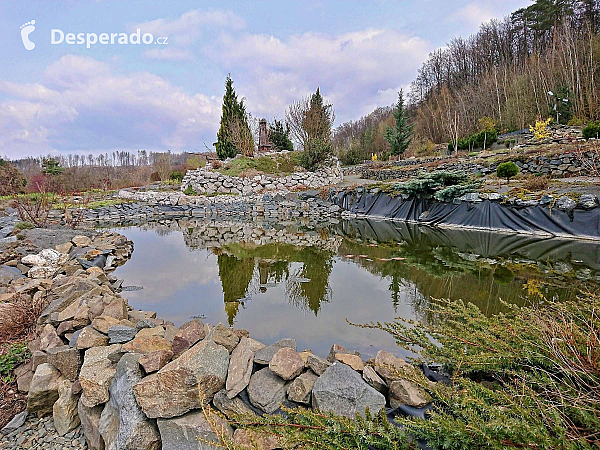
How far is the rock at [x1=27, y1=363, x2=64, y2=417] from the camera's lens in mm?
2029

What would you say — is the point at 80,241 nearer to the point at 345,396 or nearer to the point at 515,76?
the point at 345,396

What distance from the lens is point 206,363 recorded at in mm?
1688

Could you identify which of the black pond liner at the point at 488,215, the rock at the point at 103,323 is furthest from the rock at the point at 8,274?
the black pond liner at the point at 488,215

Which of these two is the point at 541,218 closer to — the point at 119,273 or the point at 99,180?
the point at 119,273

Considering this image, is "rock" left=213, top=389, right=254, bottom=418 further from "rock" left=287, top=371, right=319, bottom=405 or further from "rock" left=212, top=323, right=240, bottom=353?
"rock" left=212, top=323, right=240, bottom=353

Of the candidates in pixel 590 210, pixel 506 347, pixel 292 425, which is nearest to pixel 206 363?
pixel 292 425

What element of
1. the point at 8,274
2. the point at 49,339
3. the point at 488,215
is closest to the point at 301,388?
the point at 49,339

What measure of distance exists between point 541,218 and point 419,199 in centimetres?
368

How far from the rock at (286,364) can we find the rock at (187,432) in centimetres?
36

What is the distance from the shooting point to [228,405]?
1.67 metres

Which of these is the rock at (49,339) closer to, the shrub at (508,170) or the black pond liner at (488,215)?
the black pond liner at (488,215)

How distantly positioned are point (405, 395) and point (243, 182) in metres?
16.0

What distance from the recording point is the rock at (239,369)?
1701 millimetres

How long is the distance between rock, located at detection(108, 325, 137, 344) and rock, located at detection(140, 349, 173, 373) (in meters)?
0.47
